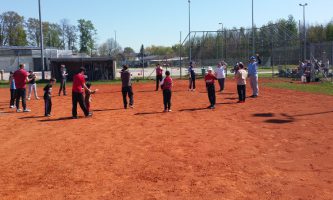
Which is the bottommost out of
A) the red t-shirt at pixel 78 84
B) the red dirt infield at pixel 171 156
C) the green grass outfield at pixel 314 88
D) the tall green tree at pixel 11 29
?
the red dirt infield at pixel 171 156

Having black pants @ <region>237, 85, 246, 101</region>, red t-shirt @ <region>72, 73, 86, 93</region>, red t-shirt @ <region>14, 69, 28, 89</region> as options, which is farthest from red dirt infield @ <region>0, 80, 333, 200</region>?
black pants @ <region>237, 85, 246, 101</region>

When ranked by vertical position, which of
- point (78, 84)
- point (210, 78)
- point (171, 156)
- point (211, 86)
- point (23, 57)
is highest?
point (23, 57)

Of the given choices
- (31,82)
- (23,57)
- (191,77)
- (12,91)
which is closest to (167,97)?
(12,91)

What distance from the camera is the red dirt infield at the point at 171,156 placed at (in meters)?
6.52

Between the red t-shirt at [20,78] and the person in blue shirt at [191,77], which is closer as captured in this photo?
the red t-shirt at [20,78]

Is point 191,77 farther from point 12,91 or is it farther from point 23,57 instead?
point 23,57

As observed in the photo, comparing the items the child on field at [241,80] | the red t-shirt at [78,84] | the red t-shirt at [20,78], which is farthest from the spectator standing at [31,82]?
the child on field at [241,80]

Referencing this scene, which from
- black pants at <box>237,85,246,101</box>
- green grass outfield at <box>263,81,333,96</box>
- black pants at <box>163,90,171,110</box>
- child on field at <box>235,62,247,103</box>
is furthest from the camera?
green grass outfield at <box>263,81,333,96</box>

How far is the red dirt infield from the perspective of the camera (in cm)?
652

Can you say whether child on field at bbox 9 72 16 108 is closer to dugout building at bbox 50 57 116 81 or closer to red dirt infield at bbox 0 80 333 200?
red dirt infield at bbox 0 80 333 200

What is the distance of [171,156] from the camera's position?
8719 millimetres

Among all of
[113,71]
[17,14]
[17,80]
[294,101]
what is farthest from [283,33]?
[17,14]

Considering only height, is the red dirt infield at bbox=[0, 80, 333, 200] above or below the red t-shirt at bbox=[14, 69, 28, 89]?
below

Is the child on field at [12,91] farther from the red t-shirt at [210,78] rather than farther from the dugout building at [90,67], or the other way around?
the dugout building at [90,67]
